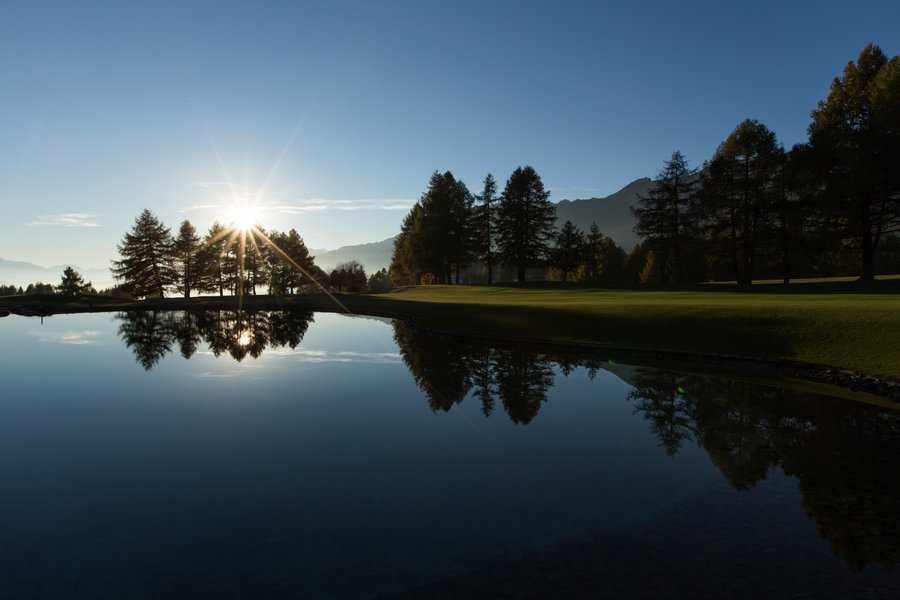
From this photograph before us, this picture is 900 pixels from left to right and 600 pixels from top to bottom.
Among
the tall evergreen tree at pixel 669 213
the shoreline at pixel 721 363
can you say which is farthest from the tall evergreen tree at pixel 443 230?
the shoreline at pixel 721 363

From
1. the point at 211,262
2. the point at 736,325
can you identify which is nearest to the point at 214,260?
the point at 211,262

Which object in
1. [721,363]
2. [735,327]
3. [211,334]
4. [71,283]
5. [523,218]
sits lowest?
[721,363]

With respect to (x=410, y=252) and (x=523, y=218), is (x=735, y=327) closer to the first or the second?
(x=523, y=218)

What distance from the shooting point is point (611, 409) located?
1450 cm

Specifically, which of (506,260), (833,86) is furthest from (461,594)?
(506,260)

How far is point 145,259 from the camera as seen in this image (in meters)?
78.7

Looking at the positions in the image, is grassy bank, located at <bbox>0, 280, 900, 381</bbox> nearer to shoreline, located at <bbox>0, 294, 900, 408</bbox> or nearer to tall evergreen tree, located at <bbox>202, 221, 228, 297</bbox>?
shoreline, located at <bbox>0, 294, 900, 408</bbox>

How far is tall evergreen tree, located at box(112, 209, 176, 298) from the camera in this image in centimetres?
7794

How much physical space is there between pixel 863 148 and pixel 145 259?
9177cm

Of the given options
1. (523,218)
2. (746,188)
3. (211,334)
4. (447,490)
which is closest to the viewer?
(447,490)

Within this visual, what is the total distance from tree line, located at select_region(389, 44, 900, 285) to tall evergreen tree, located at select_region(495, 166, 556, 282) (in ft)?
0.50

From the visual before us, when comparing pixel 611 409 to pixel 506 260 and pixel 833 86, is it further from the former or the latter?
pixel 506 260

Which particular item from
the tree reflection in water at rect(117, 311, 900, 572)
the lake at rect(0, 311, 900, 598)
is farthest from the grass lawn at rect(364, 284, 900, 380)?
the lake at rect(0, 311, 900, 598)

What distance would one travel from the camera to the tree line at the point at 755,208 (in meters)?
38.1
